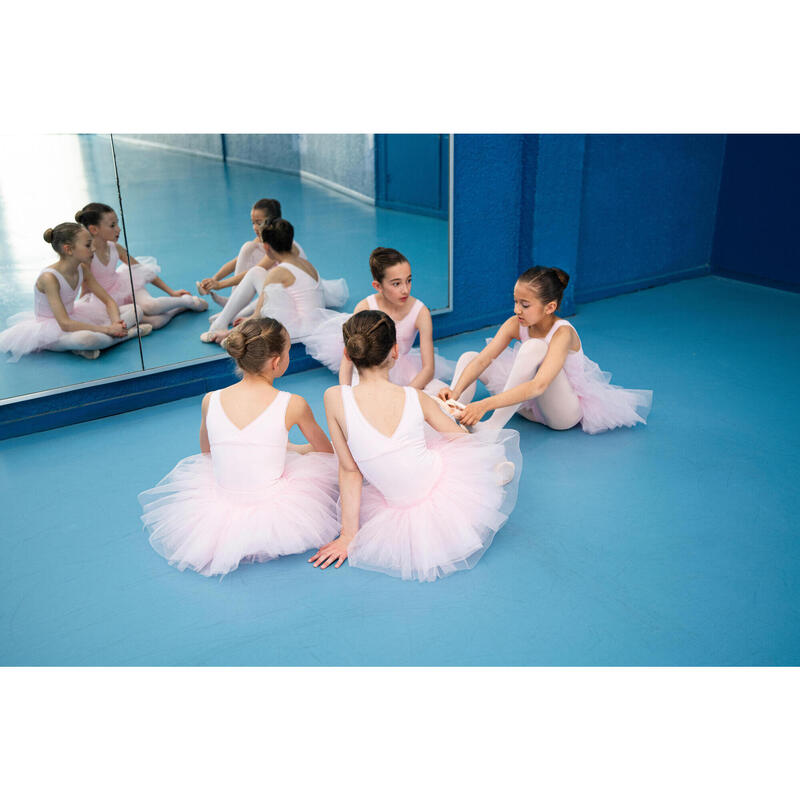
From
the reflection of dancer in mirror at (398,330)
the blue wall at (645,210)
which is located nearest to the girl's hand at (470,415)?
the reflection of dancer in mirror at (398,330)

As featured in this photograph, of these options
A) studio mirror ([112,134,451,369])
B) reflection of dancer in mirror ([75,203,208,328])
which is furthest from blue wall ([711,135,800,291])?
reflection of dancer in mirror ([75,203,208,328])

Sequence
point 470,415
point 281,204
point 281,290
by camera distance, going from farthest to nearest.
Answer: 1. point 281,290
2. point 281,204
3. point 470,415

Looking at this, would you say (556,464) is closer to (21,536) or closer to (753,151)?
(21,536)

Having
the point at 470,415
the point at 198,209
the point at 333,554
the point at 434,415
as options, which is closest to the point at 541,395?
the point at 470,415

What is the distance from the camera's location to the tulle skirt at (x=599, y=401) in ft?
11.3

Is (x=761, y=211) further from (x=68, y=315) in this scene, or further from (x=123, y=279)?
(x=68, y=315)

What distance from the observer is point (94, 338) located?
3752mm

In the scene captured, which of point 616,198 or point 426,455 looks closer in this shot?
point 426,455

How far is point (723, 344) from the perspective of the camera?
15.1 feet

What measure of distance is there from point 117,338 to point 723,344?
3474 millimetres

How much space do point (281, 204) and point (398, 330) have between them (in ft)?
3.21

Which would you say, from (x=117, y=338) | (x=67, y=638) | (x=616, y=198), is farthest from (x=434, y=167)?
(x=67, y=638)

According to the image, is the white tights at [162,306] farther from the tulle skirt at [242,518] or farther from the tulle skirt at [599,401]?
the tulle skirt at [599,401]

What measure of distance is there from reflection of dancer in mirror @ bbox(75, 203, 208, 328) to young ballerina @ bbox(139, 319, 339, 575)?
136cm
